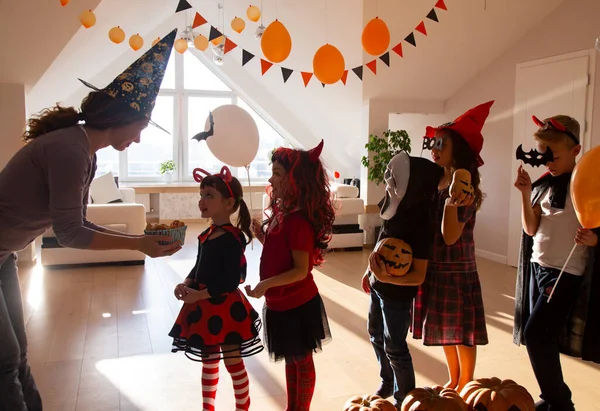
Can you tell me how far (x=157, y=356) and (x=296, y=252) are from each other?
5.08ft

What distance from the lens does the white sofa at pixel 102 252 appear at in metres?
5.12

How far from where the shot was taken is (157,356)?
2957mm

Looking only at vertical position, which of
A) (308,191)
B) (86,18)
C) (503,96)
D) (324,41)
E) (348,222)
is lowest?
(348,222)

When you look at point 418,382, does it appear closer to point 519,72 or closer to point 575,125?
point 575,125

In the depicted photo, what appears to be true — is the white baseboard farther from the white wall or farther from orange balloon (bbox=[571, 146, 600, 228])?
orange balloon (bbox=[571, 146, 600, 228])

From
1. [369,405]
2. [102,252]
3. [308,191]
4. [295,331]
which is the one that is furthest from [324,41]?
[369,405]

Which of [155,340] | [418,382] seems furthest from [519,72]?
[155,340]

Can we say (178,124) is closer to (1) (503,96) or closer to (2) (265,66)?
(2) (265,66)

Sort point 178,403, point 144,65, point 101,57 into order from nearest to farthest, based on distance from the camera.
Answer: point 144,65 → point 178,403 → point 101,57

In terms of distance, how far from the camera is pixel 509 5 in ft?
16.5

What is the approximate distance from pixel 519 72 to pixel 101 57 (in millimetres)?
5366

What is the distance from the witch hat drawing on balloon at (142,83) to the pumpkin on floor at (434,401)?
1268mm

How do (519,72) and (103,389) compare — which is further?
(519,72)

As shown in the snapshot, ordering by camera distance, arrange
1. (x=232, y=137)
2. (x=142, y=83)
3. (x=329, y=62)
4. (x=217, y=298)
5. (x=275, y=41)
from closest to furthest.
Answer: (x=142, y=83) → (x=217, y=298) → (x=232, y=137) → (x=275, y=41) → (x=329, y=62)
